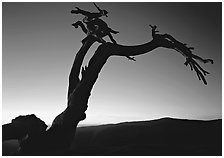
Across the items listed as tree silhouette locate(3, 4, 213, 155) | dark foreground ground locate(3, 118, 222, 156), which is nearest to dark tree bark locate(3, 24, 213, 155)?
tree silhouette locate(3, 4, 213, 155)

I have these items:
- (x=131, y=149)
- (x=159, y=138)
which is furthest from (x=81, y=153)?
(x=159, y=138)

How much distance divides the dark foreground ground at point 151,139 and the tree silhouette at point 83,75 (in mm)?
414

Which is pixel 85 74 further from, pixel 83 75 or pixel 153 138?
pixel 153 138

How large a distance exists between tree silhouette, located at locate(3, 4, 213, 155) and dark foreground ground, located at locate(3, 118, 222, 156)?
1.36 feet

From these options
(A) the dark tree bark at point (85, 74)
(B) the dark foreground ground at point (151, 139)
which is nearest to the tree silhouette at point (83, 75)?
(A) the dark tree bark at point (85, 74)

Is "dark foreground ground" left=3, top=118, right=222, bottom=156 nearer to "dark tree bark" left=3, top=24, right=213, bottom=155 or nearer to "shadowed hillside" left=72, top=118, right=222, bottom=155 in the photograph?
"shadowed hillside" left=72, top=118, right=222, bottom=155

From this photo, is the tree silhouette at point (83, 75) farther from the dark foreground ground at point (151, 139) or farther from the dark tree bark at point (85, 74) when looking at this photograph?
the dark foreground ground at point (151, 139)

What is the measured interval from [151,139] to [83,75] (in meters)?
2.35

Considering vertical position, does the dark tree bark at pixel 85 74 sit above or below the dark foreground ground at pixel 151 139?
above

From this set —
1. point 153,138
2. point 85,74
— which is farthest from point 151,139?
point 85,74

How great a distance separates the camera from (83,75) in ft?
19.5

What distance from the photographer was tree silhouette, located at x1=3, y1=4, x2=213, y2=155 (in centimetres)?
557

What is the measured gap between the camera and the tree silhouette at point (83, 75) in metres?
5.57

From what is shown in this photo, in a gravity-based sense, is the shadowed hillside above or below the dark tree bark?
below
